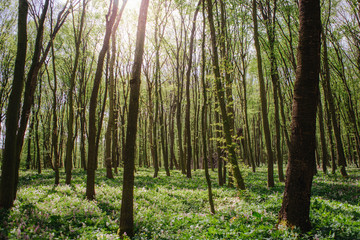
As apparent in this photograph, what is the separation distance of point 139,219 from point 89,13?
15.7 m

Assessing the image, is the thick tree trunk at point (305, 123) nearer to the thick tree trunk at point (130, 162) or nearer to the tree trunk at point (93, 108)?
the thick tree trunk at point (130, 162)

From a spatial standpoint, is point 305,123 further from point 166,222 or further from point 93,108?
point 93,108

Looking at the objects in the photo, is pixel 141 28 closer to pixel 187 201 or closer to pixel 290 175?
pixel 290 175

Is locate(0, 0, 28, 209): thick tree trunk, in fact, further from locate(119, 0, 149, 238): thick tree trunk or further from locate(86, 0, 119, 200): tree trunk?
locate(119, 0, 149, 238): thick tree trunk

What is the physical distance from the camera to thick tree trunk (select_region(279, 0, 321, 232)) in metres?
4.45

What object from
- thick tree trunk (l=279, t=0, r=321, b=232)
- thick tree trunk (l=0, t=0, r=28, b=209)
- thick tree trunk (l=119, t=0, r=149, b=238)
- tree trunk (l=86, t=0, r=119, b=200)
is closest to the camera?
thick tree trunk (l=279, t=0, r=321, b=232)

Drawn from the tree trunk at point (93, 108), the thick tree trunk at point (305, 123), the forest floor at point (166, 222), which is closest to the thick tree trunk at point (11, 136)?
the forest floor at point (166, 222)

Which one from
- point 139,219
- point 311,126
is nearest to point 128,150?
point 139,219

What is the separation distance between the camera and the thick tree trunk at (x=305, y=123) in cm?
445

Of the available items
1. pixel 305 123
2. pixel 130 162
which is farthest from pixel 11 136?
pixel 305 123

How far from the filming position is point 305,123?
14.7 ft

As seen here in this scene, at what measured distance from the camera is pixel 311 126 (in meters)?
4.47

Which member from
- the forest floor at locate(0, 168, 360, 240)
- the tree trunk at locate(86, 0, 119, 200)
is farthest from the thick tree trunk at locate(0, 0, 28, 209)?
the tree trunk at locate(86, 0, 119, 200)

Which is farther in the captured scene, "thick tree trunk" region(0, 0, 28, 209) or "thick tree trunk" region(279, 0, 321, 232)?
"thick tree trunk" region(0, 0, 28, 209)
